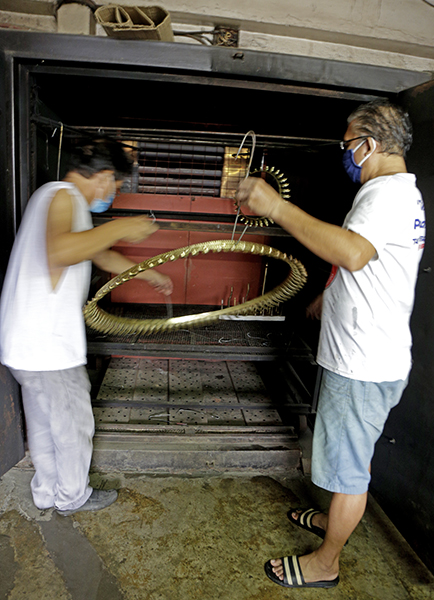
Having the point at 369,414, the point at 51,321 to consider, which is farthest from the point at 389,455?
the point at 51,321

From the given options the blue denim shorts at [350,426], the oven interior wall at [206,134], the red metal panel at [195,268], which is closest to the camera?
the blue denim shorts at [350,426]

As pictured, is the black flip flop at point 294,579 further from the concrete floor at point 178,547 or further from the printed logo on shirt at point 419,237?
the printed logo on shirt at point 419,237

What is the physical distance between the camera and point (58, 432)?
1.59 m

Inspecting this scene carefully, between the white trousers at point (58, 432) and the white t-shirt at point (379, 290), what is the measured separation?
106cm

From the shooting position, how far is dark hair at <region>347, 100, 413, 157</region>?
1226 millimetres

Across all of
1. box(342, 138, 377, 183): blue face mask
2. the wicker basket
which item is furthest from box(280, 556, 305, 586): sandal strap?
the wicker basket

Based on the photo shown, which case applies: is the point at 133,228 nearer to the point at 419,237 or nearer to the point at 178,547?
the point at 419,237

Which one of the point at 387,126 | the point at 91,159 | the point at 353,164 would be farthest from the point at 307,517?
the point at 91,159

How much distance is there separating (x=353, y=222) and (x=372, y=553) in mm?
1481

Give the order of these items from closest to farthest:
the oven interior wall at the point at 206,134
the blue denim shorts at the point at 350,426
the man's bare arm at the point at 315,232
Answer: the man's bare arm at the point at 315,232 → the blue denim shorts at the point at 350,426 → the oven interior wall at the point at 206,134

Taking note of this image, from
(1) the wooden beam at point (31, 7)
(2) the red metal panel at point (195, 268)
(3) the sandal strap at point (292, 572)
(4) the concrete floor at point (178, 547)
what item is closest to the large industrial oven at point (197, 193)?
(2) the red metal panel at point (195, 268)

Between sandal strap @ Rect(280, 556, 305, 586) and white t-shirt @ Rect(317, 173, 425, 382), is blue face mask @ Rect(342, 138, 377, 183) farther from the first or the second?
sandal strap @ Rect(280, 556, 305, 586)

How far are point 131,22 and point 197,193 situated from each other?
1.55 m

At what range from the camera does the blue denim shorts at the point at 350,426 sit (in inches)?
50.4
